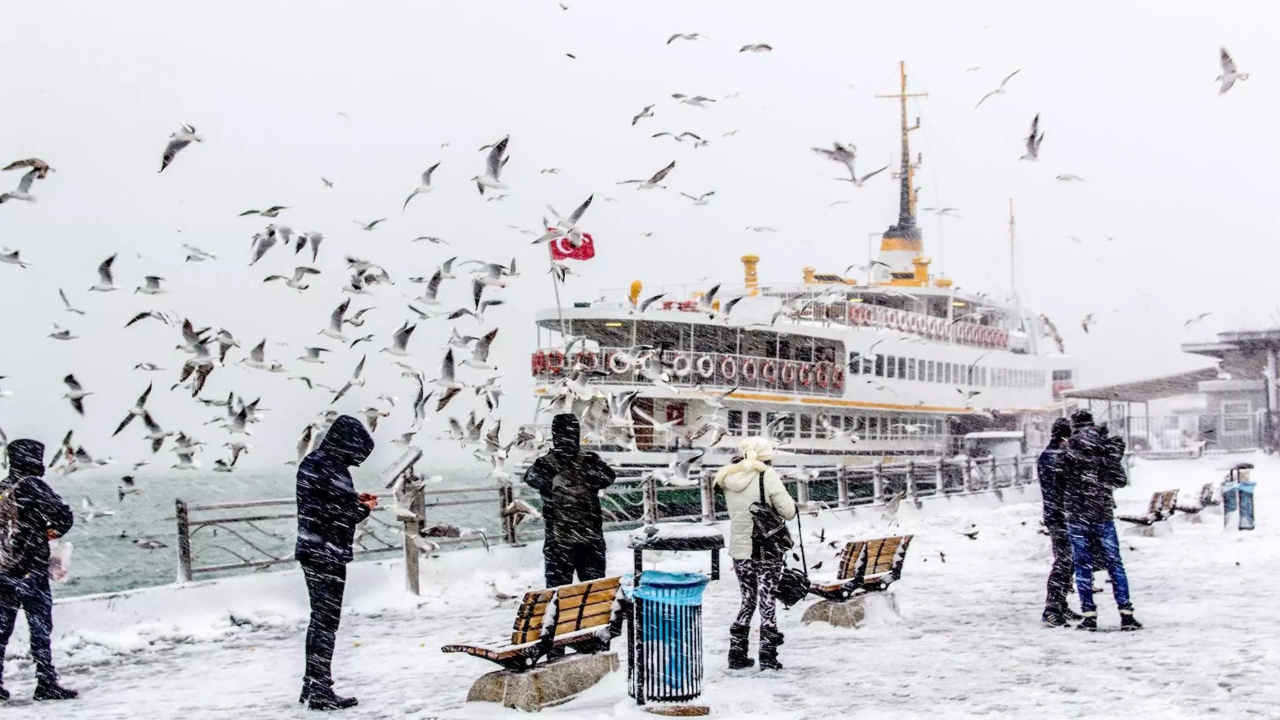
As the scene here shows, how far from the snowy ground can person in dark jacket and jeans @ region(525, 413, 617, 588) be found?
0.88 metres

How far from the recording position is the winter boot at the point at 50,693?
750 cm

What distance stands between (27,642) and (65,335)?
6309 millimetres

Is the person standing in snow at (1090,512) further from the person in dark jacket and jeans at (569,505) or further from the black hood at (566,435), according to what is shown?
the black hood at (566,435)

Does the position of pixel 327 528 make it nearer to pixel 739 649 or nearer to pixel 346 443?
pixel 346 443

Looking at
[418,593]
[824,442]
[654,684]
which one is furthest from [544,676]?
[824,442]

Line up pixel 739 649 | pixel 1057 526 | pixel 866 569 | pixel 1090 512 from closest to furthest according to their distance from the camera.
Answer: pixel 739 649 < pixel 1090 512 < pixel 1057 526 < pixel 866 569

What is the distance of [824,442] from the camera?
31266 mm

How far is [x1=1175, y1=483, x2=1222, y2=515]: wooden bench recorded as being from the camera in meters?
19.5

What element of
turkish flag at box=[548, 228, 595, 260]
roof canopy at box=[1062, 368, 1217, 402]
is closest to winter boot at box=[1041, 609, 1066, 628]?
turkish flag at box=[548, 228, 595, 260]

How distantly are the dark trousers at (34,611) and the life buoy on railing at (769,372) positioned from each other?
22.9 meters

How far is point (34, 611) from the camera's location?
7387 mm

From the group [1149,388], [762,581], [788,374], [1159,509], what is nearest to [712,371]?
[788,374]

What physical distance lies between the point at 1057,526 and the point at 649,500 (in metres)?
7.92

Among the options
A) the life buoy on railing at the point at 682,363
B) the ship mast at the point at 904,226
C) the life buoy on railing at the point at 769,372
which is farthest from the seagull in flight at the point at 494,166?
the ship mast at the point at 904,226
